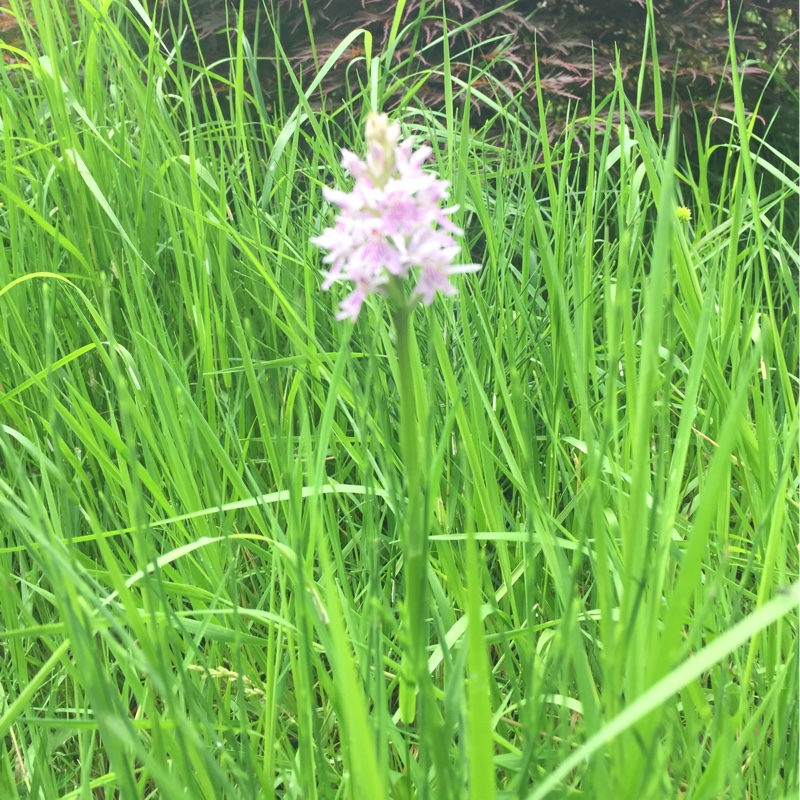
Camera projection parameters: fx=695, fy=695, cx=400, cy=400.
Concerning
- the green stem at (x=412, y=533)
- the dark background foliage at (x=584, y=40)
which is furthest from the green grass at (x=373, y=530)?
the dark background foliage at (x=584, y=40)

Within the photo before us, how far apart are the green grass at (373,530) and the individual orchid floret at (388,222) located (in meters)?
0.13

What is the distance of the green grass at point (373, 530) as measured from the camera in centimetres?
53

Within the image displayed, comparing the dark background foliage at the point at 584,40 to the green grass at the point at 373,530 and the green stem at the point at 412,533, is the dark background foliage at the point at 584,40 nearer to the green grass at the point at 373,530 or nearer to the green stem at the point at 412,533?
the green grass at the point at 373,530

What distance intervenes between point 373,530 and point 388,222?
37cm

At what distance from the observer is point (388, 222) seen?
0.54 metres

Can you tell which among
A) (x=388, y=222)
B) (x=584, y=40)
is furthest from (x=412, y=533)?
(x=584, y=40)

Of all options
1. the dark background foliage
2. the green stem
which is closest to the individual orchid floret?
the green stem

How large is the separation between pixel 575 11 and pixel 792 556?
3.58m

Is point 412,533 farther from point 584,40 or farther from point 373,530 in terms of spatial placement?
point 584,40

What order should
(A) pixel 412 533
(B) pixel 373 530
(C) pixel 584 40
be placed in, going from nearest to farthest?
(A) pixel 412 533 < (B) pixel 373 530 < (C) pixel 584 40

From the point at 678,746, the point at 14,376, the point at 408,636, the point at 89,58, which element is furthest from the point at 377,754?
the point at 89,58

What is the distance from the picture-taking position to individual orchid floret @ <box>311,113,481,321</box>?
54cm

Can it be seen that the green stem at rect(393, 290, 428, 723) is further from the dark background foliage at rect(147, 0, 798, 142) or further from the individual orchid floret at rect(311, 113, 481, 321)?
the dark background foliage at rect(147, 0, 798, 142)

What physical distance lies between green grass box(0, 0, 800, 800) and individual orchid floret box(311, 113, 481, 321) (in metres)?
0.13
